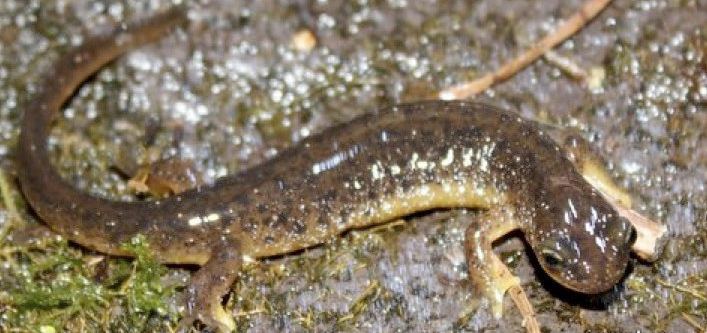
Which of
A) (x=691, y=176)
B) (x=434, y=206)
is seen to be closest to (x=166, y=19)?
(x=434, y=206)

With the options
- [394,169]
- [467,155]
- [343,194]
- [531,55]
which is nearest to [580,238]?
[467,155]

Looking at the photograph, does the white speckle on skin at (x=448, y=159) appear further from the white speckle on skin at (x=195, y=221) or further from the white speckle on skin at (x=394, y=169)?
the white speckle on skin at (x=195, y=221)

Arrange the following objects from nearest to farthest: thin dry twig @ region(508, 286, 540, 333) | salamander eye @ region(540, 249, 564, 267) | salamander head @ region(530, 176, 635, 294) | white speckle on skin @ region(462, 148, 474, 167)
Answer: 1. salamander head @ region(530, 176, 635, 294)
2. salamander eye @ region(540, 249, 564, 267)
3. thin dry twig @ region(508, 286, 540, 333)
4. white speckle on skin @ region(462, 148, 474, 167)

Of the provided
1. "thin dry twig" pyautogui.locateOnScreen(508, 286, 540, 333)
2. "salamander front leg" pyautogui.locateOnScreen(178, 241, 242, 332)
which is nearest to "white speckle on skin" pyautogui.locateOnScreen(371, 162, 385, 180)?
"salamander front leg" pyautogui.locateOnScreen(178, 241, 242, 332)

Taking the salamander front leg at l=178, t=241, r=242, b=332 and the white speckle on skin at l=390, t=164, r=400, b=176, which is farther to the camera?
the white speckle on skin at l=390, t=164, r=400, b=176

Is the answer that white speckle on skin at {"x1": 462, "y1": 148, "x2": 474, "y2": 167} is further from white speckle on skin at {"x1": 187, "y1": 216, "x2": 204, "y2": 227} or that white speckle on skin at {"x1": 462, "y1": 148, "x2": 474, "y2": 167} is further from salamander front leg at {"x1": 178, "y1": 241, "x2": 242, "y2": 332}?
white speckle on skin at {"x1": 187, "y1": 216, "x2": 204, "y2": 227}

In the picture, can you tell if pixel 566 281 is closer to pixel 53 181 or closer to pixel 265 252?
pixel 265 252

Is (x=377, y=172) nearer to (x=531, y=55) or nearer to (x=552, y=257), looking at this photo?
(x=552, y=257)

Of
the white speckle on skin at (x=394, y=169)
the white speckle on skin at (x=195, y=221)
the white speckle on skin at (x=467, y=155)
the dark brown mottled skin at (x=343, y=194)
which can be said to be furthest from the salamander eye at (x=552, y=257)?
the white speckle on skin at (x=195, y=221)

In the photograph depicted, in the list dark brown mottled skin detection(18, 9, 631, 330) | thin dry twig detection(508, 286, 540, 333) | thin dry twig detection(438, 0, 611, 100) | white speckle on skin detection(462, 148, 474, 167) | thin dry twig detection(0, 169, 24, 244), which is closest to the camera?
thin dry twig detection(508, 286, 540, 333)
